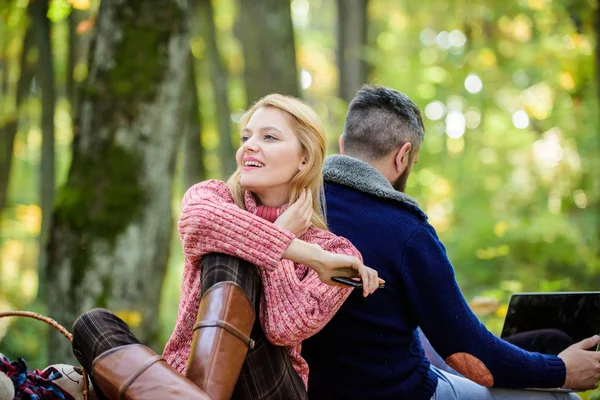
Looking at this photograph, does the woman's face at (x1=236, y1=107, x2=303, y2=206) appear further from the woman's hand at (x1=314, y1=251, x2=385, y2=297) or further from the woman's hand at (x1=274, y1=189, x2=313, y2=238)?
the woman's hand at (x1=314, y1=251, x2=385, y2=297)

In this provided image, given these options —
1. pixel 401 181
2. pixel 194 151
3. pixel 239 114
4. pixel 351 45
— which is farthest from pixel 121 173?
pixel 351 45

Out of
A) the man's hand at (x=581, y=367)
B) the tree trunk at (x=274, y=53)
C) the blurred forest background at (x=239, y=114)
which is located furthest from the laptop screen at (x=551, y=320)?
the tree trunk at (x=274, y=53)

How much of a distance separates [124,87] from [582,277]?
6.47 meters

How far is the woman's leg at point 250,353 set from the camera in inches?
92.5

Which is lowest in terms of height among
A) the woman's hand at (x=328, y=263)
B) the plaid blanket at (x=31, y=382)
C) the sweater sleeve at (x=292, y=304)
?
the plaid blanket at (x=31, y=382)

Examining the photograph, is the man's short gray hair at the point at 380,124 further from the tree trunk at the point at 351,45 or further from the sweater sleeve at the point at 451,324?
the tree trunk at the point at 351,45

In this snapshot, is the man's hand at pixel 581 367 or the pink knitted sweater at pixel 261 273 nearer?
the pink knitted sweater at pixel 261 273

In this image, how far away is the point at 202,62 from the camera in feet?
47.1

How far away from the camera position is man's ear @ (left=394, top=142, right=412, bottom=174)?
3160 mm

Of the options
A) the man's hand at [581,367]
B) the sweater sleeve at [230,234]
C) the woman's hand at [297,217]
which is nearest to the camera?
the sweater sleeve at [230,234]

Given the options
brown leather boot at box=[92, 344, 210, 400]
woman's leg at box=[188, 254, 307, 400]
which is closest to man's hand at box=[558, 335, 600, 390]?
woman's leg at box=[188, 254, 307, 400]

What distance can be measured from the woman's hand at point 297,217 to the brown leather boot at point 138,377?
631 millimetres

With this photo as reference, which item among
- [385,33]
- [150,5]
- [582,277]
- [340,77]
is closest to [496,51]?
[340,77]

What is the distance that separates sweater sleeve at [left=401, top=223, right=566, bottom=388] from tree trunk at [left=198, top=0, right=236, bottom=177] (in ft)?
26.3
